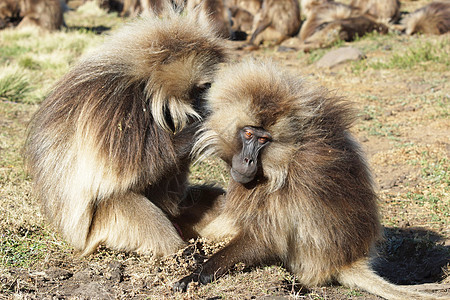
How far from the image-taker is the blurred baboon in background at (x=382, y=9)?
475 inches

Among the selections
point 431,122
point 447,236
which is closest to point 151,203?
point 447,236

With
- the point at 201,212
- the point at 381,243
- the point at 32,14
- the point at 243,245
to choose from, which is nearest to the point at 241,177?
the point at 243,245

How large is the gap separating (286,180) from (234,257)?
585 mm

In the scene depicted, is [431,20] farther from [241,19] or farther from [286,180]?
[286,180]

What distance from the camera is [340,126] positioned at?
139 inches

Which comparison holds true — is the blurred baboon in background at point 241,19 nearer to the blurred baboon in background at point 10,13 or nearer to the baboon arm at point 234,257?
the blurred baboon in background at point 10,13

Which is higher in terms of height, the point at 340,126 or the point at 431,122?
the point at 340,126

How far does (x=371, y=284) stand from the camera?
3445mm

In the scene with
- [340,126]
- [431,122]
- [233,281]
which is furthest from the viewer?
[431,122]

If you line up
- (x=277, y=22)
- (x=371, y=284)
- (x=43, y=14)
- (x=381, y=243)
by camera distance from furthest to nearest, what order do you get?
(x=43, y=14), (x=277, y=22), (x=381, y=243), (x=371, y=284)

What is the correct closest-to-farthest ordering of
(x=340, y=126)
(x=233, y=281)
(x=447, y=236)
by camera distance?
1. (x=233, y=281)
2. (x=340, y=126)
3. (x=447, y=236)

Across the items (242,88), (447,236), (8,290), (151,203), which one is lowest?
(447,236)

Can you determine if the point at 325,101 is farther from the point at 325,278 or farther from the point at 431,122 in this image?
the point at 431,122

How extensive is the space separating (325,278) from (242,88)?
141 cm
